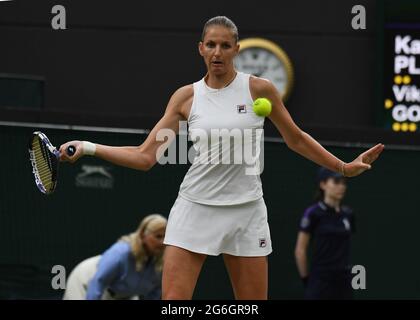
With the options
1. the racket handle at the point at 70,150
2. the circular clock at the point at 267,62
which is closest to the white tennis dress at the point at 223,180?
the racket handle at the point at 70,150

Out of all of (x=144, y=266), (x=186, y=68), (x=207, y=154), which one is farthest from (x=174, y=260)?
(x=186, y=68)

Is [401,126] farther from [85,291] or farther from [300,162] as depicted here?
[85,291]

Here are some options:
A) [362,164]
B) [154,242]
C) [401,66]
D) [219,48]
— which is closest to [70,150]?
[219,48]

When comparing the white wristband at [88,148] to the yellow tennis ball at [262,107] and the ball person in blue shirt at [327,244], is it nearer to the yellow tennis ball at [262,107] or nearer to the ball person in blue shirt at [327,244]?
the yellow tennis ball at [262,107]

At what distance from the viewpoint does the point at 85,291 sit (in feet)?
25.9

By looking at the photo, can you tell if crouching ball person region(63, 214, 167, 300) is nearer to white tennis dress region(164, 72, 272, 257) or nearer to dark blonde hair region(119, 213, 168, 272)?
dark blonde hair region(119, 213, 168, 272)

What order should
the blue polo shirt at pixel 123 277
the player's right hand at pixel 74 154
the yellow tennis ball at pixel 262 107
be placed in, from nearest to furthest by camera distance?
the player's right hand at pixel 74 154
the yellow tennis ball at pixel 262 107
the blue polo shirt at pixel 123 277

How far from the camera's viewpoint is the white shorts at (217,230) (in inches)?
212

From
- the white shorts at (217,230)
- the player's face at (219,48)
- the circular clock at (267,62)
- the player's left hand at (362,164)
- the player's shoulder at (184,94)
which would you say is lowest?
the white shorts at (217,230)

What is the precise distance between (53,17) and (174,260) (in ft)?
20.5

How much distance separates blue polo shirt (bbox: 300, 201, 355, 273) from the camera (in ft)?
29.3

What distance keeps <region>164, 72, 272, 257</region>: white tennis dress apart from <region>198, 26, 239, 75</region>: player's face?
3.9 inches

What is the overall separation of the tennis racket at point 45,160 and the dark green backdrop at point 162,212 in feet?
10.6

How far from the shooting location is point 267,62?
11273 mm
